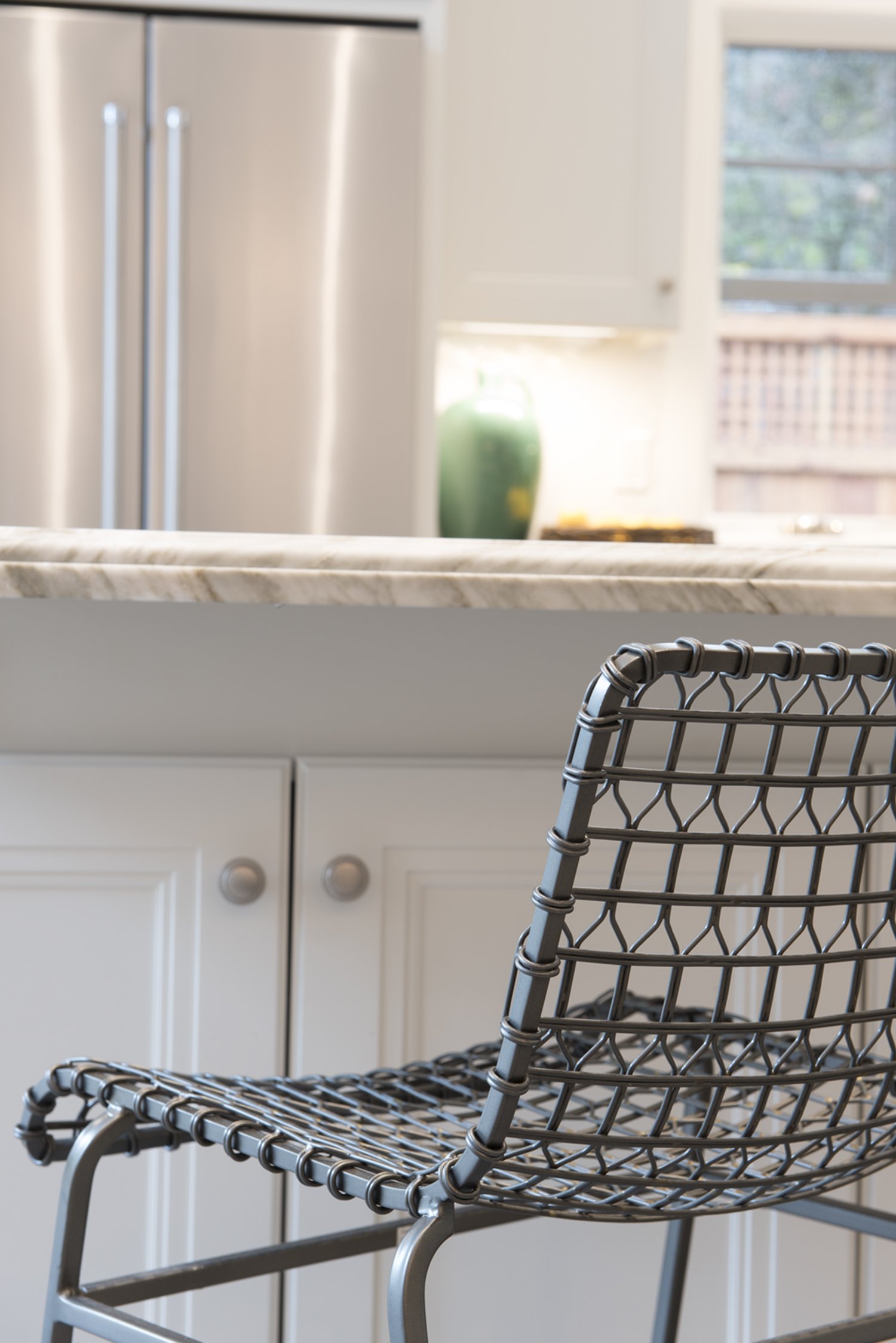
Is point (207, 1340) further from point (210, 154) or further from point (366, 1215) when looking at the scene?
point (210, 154)

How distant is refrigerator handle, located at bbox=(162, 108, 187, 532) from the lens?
2301 mm

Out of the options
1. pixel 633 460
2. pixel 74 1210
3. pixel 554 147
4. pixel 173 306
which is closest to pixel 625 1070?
pixel 74 1210

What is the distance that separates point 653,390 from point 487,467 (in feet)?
2.18

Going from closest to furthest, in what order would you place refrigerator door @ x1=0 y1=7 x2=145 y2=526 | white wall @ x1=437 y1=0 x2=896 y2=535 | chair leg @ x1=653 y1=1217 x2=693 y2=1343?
chair leg @ x1=653 y1=1217 x2=693 y2=1343 < refrigerator door @ x1=0 y1=7 x2=145 y2=526 < white wall @ x1=437 y1=0 x2=896 y2=535

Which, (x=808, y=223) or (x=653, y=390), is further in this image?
(x=808, y=223)

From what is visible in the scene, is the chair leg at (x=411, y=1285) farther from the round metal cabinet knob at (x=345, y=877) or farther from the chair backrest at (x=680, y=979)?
the round metal cabinet knob at (x=345, y=877)

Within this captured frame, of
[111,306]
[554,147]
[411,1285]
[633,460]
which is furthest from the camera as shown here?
[633,460]

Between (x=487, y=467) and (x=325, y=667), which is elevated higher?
(x=487, y=467)

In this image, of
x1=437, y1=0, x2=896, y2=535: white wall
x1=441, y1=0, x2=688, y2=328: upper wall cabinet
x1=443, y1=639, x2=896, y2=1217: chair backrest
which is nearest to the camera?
x1=443, y1=639, x2=896, y2=1217: chair backrest

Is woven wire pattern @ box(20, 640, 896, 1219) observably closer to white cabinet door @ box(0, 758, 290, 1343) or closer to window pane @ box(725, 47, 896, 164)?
white cabinet door @ box(0, 758, 290, 1343)

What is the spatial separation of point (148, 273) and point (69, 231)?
0.49ft

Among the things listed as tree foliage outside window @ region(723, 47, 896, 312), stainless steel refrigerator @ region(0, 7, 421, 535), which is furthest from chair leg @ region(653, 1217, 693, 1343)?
tree foliage outside window @ region(723, 47, 896, 312)

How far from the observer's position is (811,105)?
3.43 metres

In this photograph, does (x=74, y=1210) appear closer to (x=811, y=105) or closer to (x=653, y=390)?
(x=653, y=390)
